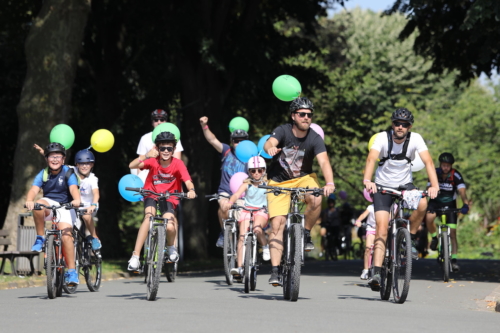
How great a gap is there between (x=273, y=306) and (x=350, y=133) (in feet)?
73.3

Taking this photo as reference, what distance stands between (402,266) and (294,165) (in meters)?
1.58

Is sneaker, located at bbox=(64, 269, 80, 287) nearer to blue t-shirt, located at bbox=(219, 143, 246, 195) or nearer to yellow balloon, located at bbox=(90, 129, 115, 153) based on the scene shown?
yellow balloon, located at bbox=(90, 129, 115, 153)

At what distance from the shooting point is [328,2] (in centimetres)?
2584

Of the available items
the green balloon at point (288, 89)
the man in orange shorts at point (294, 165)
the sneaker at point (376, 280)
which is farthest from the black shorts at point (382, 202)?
the green balloon at point (288, 89)

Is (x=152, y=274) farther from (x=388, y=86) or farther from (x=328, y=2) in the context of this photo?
(x=388, y=86)

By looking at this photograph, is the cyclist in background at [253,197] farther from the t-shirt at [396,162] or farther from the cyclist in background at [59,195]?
the cyclist in background at [59,195]

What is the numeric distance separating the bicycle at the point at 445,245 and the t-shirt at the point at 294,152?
500 centimetres

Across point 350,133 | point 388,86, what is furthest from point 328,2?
point 388,86

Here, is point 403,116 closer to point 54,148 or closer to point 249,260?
point 249,260

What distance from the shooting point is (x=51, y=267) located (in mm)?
10930

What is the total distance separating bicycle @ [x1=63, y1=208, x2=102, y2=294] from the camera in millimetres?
11945

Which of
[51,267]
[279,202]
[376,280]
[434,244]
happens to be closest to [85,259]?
[51,267]

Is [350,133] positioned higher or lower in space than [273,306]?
higher

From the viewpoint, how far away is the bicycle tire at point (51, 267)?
10875mm
